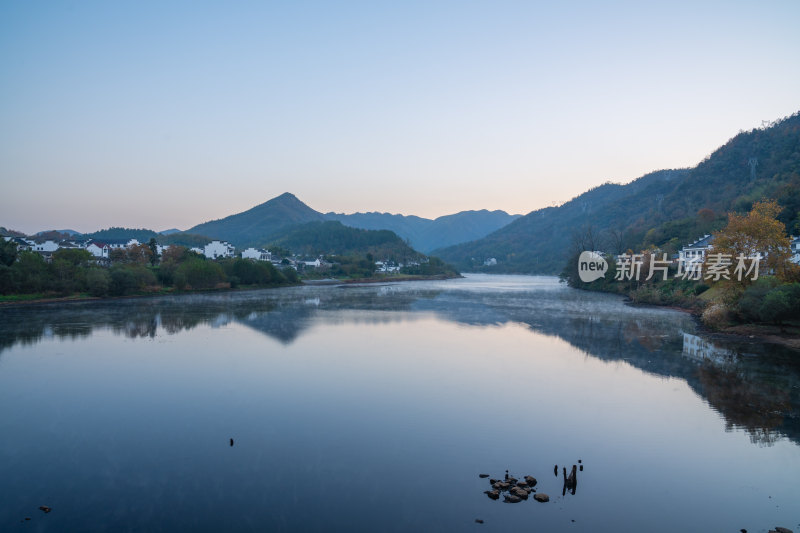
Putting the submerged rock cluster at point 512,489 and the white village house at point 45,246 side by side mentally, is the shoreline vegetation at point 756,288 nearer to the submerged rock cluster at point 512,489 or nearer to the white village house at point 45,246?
the submerged rock cluster at point 512,489

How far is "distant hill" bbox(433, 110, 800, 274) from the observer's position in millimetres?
54250

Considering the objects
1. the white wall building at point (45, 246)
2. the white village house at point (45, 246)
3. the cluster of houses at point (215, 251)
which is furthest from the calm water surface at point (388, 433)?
the cluster of houses at point (215, 251)

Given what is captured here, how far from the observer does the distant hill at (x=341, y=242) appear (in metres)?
111

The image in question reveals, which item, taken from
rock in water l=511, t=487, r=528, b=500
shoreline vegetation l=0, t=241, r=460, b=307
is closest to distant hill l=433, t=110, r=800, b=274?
rock in water l=511, t=487, r=528, b=500

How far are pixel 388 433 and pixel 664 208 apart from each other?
9203 cm

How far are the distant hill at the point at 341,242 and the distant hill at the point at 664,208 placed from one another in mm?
31272

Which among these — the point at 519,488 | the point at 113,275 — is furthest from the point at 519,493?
the point at 113,275

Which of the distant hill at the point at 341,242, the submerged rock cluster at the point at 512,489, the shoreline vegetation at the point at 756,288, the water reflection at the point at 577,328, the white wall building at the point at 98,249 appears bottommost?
the submerged rock cluster at the point at 512,489

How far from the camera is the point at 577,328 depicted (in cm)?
2369

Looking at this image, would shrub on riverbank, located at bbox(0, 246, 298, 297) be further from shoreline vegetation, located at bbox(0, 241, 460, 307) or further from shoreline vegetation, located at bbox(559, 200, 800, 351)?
shoreline vegetation, located at bbox(559, 200, 800, 351)

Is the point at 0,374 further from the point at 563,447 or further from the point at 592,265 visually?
the point at 592,265

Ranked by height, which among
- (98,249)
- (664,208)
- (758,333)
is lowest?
(758,333)

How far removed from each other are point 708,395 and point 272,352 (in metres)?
13.4

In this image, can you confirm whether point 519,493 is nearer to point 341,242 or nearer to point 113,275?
point 113,275
